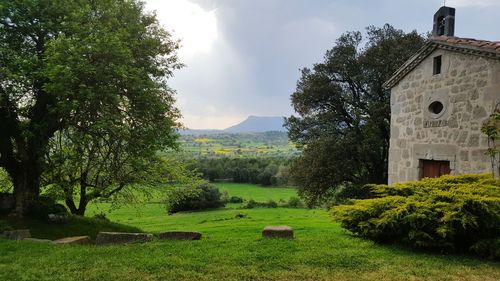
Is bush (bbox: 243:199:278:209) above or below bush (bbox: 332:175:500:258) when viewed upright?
below

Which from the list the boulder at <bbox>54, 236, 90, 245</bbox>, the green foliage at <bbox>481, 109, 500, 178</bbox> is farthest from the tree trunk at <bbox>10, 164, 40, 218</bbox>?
the green foliage at <bbox>481, 109, 500, 178</bbox>

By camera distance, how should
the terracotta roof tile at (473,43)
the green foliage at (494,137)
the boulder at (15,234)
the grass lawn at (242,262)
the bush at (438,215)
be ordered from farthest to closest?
1. the terracotta roof tile at (473,43)
2. the green foliage at (494,137)
3. the boulder at (15,234)
4. the bush at (438,215)
5. the grass lawn at (242,262)

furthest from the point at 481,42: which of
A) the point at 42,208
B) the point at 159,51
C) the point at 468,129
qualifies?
the point at 42,208

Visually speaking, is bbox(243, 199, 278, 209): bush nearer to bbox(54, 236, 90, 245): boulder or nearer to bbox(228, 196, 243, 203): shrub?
bbox(228, 196, 243, 203): shrub

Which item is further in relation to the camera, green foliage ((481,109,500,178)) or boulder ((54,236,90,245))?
green foliage ((481,109,500,178))

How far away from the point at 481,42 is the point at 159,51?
453 inches

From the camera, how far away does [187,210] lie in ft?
163

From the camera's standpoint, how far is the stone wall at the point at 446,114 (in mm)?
11938

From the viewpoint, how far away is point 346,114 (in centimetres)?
2564

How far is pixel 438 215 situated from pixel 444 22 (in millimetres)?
9465

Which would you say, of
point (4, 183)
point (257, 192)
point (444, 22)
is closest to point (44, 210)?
point (4, 183)

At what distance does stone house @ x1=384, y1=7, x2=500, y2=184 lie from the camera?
11.9m

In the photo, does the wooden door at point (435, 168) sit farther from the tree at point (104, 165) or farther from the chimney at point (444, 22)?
the tree at point (104, 165)

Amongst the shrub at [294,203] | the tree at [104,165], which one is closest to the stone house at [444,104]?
the tree at [104,165]
